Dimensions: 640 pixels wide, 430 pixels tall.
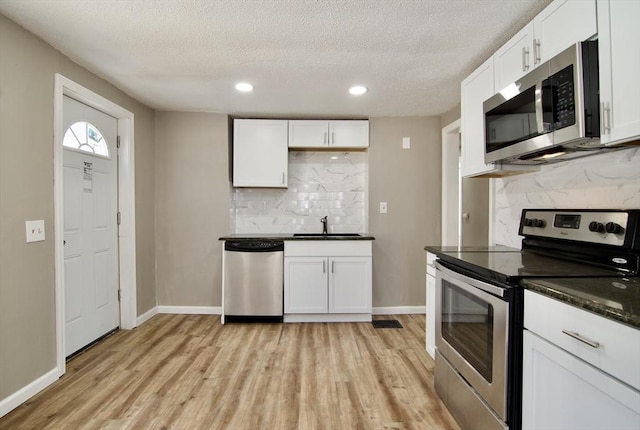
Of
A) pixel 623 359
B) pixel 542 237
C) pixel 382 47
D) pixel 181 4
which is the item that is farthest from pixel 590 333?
pixel 181 4

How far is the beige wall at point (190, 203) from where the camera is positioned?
11.5 feet

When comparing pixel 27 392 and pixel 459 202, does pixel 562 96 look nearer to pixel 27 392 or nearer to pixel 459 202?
pixel 459 202

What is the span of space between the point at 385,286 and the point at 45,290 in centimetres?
302

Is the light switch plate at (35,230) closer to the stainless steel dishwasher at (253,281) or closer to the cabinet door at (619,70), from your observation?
the stainless steel dishwasher at (253,281)

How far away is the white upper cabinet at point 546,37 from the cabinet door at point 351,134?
174cm

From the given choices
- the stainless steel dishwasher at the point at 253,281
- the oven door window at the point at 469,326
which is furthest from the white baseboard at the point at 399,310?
the oven door window at the point at 469,326

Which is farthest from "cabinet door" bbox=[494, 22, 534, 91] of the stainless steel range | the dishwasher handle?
the dishwasher handle

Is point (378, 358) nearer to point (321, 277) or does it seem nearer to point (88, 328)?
point (321, 277)

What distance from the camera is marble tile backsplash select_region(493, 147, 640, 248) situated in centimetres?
141

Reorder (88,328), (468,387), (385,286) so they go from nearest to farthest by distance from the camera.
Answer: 1. (468,387)
2. (88,328)
3. (385,286)

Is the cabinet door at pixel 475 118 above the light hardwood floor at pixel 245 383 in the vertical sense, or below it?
above

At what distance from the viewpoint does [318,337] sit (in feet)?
Result: 9.52

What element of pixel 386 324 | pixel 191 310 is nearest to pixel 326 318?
pixel 386 324

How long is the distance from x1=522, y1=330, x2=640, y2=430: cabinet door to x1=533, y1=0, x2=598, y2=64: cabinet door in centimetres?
128
